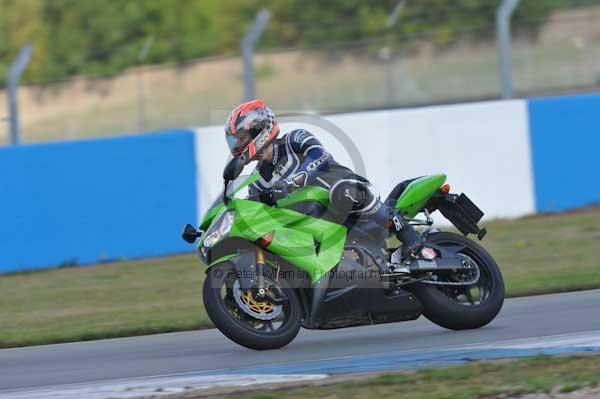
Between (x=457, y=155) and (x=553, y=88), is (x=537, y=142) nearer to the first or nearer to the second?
(x=457, y=155)

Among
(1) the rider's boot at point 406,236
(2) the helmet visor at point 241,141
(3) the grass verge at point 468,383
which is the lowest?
(3) the grass verge at point 468,383

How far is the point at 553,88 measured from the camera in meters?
21.6

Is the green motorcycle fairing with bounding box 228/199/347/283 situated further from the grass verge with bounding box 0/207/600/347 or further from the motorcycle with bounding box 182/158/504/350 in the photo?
the grass verge with bounding box 0/207/600/347

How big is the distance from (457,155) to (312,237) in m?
6.75

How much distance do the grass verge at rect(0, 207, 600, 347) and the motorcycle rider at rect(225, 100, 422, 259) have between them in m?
1.90

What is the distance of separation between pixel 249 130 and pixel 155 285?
437 centimetres

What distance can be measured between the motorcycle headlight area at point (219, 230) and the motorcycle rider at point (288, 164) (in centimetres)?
28

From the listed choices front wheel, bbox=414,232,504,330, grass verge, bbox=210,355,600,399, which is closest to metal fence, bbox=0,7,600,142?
front wheel, bbox=414,232,504,330

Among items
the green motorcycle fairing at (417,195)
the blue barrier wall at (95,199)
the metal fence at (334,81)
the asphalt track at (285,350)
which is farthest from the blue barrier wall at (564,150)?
the green motorcycle fairing at (417,195)

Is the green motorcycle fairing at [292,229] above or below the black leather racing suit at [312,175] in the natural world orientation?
below

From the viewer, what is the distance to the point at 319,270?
6910mm

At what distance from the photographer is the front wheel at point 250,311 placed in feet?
21.9

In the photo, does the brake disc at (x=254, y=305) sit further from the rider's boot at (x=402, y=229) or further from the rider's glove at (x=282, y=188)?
the rider's boot at (x=402, y=229)

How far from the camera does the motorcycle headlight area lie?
6.70 metres
